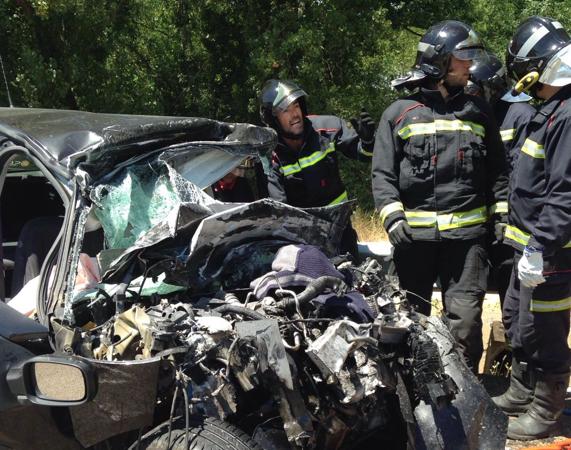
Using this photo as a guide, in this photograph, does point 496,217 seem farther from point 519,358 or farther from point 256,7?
point 256,7

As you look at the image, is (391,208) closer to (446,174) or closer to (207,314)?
(446,174)

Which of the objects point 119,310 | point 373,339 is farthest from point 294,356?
point 119,310

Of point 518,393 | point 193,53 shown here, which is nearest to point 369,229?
point 193,53

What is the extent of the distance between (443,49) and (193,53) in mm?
8092

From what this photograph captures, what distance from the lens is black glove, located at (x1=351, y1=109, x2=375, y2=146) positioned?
5004mm

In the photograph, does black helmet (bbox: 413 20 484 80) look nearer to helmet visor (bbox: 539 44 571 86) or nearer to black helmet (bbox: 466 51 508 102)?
helmet visor (bbox: 539 44 571 86)

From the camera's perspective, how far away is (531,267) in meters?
3.95

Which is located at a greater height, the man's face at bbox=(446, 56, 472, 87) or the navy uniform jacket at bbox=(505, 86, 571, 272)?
the man's face at bbox=(446, 56, 472, 87)

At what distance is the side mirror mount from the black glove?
312cm

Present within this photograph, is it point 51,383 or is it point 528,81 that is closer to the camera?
point 51,383

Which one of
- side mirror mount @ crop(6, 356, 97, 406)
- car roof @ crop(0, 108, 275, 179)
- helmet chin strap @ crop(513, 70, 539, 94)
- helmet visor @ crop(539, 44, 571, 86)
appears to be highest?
car roof @ crop(0, 108, 275, 179)

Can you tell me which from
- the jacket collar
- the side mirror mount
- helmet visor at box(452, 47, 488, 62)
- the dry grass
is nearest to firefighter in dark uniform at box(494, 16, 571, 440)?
helmet visor at box(452, 47, 488, 62)

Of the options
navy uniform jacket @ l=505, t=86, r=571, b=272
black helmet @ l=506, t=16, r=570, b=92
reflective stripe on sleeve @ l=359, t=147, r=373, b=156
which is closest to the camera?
navy uniform jacket @ l=505, t=86, r=571, b=272

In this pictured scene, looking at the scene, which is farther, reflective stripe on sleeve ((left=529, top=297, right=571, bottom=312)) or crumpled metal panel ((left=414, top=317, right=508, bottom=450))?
reflective stripe on sleeve ((left=529, top=297, right=571, bottom=312))
